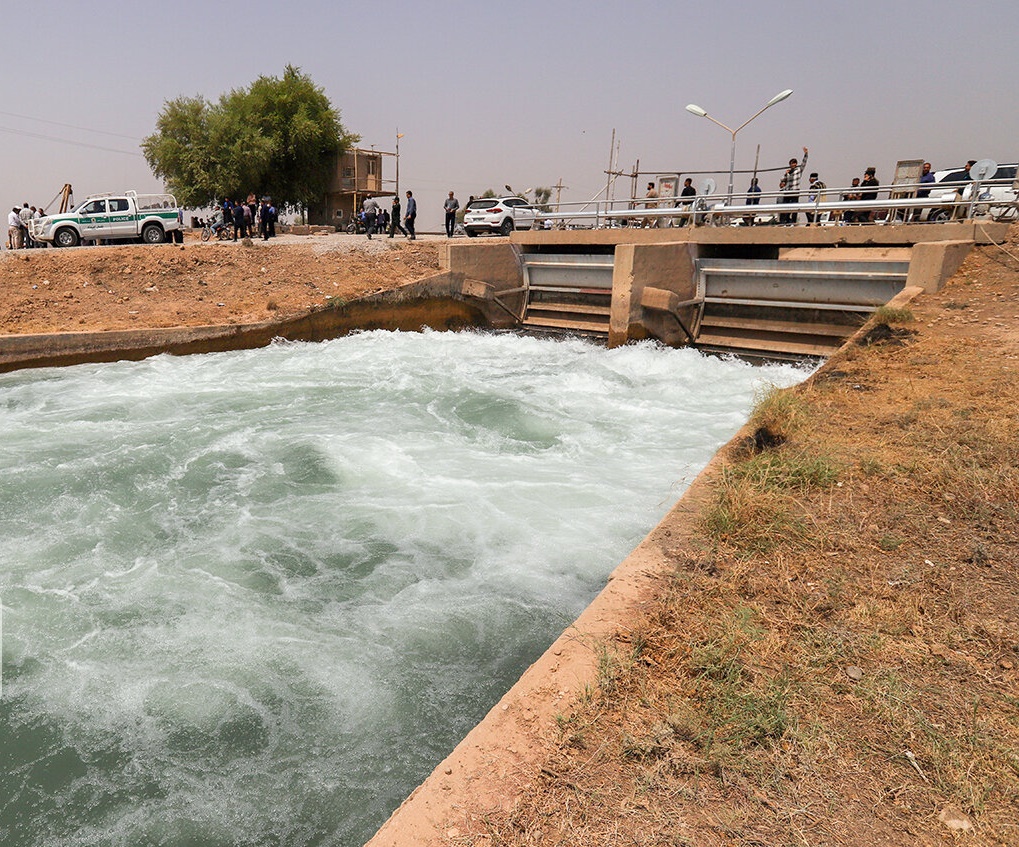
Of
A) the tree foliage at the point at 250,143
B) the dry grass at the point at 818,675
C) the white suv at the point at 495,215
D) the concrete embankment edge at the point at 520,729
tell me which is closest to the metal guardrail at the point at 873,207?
the white suv at the point at 495,215

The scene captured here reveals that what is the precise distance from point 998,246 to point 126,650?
14.4 meters

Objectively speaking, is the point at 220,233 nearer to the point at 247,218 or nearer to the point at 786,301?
the point at 247,218

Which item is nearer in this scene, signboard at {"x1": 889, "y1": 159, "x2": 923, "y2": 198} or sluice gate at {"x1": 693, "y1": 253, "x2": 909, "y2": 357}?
sluice gate at {"x1": 693, "y1": 253, "x2": 909, "y2": 357}

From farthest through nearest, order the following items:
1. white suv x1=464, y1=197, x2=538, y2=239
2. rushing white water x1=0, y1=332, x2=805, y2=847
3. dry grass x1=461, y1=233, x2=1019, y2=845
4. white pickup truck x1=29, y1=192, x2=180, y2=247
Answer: white suv x1=464, y1=197, x2=538, y2=239, white pickup truck x1=29, y1=192, x2=180, y2=247, rushing white water x1=0, y1=332, x2=805, y2=847, dry grass x1=461, y1=233, x2=1019, y2=845

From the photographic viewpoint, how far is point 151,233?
21000 mm

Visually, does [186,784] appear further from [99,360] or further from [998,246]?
[998,246]

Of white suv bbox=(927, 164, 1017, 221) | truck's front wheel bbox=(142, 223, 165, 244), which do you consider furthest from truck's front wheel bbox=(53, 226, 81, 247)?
white suv bbox=(927, 164, 1017, 221)

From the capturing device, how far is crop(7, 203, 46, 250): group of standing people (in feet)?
72.9

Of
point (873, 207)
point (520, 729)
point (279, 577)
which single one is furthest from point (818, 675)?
point (873, 207)

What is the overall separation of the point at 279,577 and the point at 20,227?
23505mm

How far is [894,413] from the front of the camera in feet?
21.0

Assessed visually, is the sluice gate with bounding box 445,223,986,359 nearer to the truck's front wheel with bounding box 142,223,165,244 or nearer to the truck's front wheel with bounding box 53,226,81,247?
the truck's front wheel with bounding box 142,223,165,244

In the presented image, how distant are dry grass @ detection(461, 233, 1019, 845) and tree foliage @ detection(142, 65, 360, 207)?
3935 cm

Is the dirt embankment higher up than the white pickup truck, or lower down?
lower down
